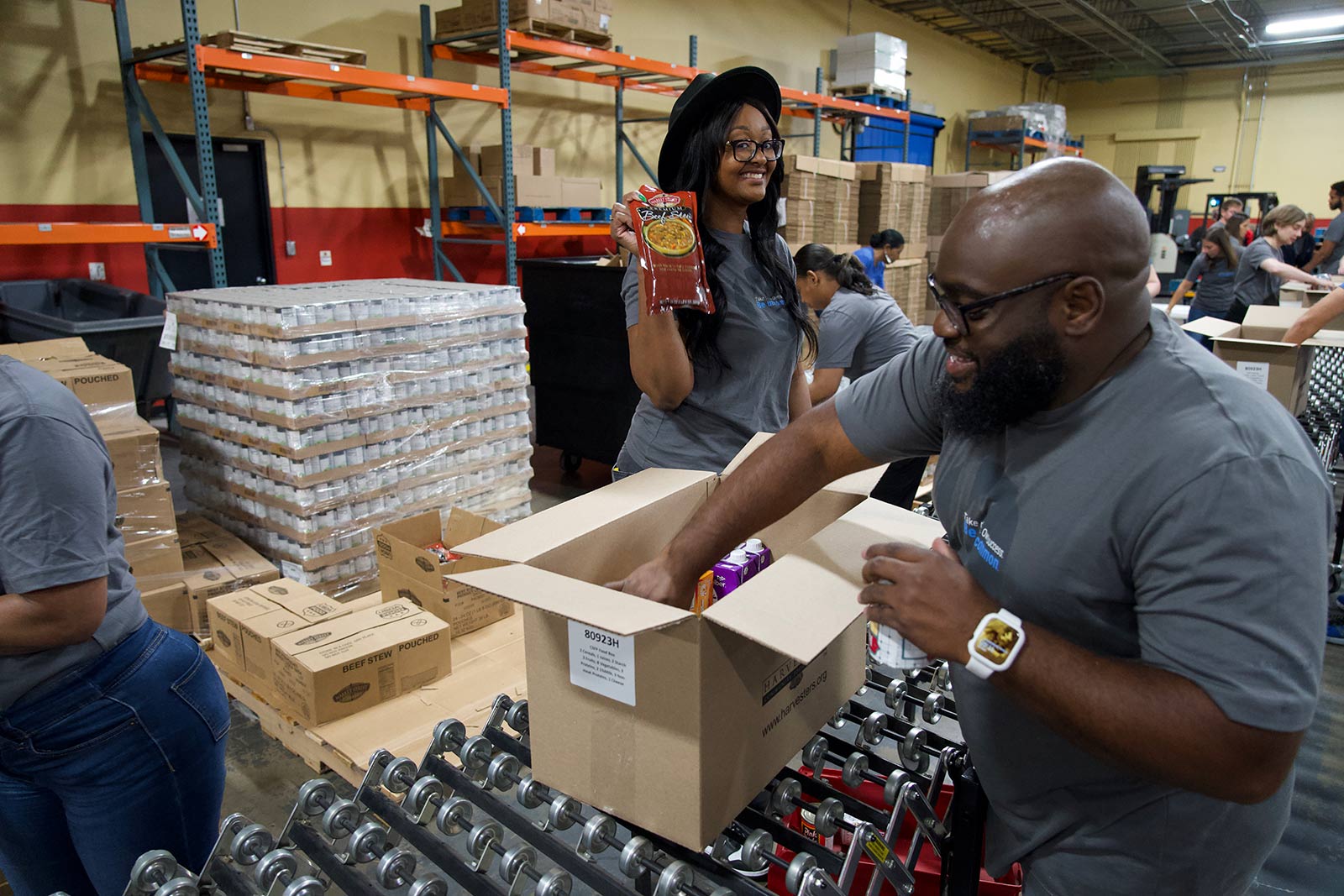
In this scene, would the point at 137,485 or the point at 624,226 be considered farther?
the point at 137,485


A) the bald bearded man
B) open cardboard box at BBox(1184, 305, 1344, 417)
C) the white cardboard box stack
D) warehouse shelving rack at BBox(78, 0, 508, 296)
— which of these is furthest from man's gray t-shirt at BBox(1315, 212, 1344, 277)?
the bald bearded man

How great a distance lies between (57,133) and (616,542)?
626 centimetres

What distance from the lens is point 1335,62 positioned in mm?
15977

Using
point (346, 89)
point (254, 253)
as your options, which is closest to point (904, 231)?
point (346, 89)

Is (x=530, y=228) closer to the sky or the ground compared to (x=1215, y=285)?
closer to the sky

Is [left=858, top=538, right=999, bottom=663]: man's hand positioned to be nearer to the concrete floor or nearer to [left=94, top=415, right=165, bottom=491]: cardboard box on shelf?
the concrete floor

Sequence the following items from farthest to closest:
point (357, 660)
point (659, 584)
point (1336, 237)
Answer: point (1336, 237), point (357, 660), point (659, 584)

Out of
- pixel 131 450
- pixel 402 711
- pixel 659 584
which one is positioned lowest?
pixel 402 711

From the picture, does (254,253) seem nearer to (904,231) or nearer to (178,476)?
(178,476)

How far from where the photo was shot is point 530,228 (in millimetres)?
7105

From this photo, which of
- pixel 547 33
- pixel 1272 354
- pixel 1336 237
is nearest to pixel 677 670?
pixel 1272 354

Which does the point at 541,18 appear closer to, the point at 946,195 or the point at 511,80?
the point at 511,80

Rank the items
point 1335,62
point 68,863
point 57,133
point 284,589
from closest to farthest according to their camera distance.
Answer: point 68,863 → point 284,589 → point 57,133 → point 1335,62

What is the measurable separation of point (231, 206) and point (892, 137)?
338 inches
